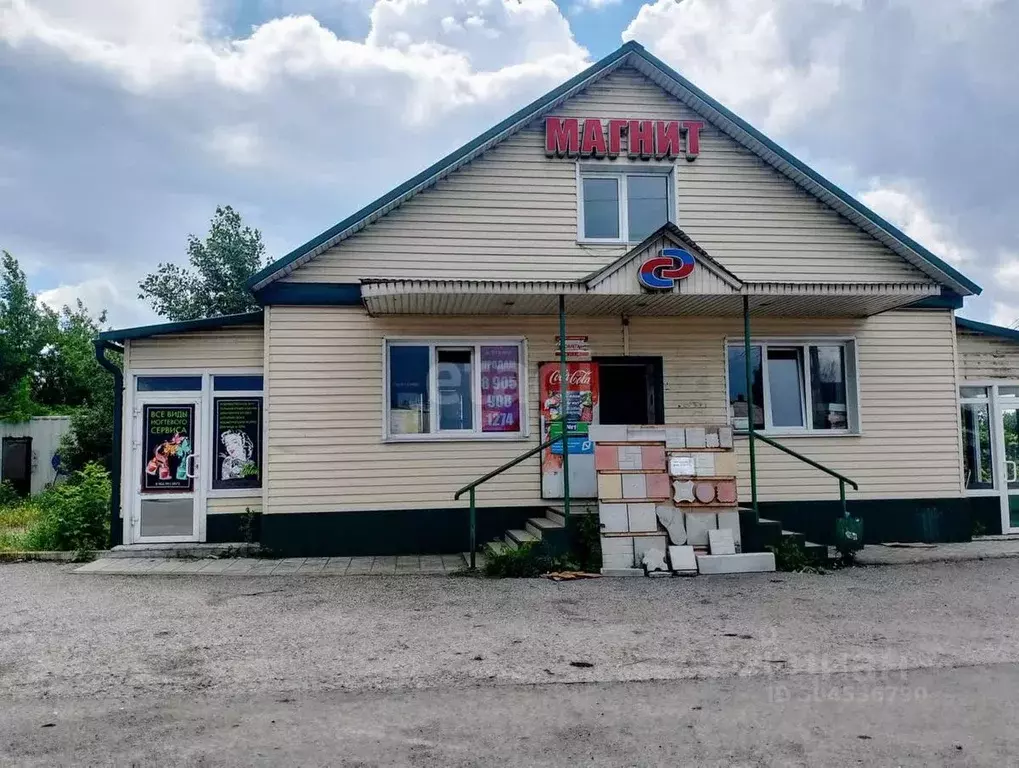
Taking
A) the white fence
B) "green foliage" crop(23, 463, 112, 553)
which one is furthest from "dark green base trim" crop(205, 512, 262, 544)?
the white fence

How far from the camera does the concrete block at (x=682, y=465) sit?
9.38 meters

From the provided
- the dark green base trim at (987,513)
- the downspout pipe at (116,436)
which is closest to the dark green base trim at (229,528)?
the downspout pipe at (116,436)

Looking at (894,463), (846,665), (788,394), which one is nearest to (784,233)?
(788,394)

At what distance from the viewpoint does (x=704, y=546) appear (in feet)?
30.7

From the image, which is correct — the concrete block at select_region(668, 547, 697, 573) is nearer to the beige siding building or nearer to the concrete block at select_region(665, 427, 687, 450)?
the concrete block at select_region(665, 427, 687, 450)

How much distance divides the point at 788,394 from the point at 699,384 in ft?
5.00

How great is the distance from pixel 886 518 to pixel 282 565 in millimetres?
8683

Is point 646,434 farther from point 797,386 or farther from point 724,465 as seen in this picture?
point 797,386

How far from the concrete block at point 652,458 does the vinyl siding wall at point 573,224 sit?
10.3 feet

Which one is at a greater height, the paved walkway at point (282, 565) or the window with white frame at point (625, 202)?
the window with white frame at point (625, 202)

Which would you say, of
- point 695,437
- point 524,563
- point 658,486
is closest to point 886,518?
point 695,437

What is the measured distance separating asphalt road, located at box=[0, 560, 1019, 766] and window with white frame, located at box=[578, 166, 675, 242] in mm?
5502

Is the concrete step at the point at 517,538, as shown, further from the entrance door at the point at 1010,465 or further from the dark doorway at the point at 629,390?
the entrance door at the point at 1010,465

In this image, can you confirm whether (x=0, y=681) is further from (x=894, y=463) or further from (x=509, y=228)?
(x=894, y=463)
